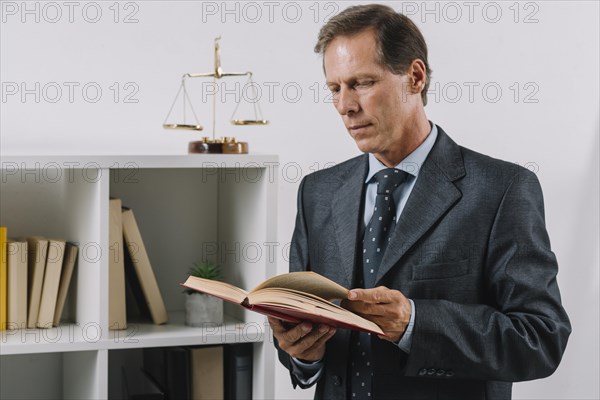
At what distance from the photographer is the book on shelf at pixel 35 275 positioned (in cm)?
205

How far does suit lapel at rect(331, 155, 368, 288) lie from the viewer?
6.09 feet

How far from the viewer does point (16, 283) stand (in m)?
2.03

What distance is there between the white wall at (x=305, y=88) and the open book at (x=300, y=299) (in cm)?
84

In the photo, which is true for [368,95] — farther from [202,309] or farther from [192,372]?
[192,372]

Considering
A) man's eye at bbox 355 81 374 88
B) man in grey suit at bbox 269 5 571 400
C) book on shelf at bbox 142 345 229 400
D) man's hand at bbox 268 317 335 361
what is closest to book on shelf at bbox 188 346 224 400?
book on shelf at bbox 142 345 229 400

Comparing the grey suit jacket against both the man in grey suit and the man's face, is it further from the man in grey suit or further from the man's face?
the man's face

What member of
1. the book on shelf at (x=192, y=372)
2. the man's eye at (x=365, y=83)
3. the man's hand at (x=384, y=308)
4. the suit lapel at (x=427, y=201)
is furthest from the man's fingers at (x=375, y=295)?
the book on shelf at (x=192, y=372)

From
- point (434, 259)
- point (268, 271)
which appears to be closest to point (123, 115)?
point (268, 271)

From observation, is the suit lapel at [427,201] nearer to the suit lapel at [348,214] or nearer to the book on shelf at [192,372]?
the suit lapel at [348,214]

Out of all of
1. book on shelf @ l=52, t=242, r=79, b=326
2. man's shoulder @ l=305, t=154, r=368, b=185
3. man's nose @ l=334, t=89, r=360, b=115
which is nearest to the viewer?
man's nose @ l=334, t=89, r=360, b=115

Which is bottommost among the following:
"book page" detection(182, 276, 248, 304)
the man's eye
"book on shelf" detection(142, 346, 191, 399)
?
"book on shelf" detection(142, 346, 191, 399)

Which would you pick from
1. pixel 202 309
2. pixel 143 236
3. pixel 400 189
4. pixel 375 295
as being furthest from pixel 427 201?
pixel 143 236

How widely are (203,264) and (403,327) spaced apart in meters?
0.74

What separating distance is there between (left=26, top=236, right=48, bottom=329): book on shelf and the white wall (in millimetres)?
→ 274
